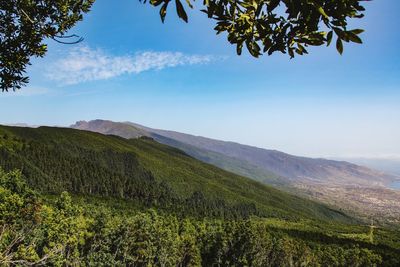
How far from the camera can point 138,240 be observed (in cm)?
10950

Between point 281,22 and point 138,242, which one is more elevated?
point 281,22

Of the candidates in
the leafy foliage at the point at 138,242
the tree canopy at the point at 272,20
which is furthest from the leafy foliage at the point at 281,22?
the leafy foliage at the point at 138,242

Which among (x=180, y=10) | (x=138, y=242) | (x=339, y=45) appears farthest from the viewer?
(x=138, y=242)

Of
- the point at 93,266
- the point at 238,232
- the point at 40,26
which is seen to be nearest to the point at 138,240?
the point at 93,266

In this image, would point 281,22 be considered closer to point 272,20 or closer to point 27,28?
point 272,20

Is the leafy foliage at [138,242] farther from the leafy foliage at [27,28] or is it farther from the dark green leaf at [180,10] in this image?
the dark green leaf at [180,10]

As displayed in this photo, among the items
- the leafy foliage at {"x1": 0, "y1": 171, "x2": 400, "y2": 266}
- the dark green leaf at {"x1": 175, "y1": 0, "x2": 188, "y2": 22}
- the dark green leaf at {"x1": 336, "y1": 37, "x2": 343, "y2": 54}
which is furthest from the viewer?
the leafy foliage at {"x1": 0, "y1": 171, "x2": 400, "y2": 266}

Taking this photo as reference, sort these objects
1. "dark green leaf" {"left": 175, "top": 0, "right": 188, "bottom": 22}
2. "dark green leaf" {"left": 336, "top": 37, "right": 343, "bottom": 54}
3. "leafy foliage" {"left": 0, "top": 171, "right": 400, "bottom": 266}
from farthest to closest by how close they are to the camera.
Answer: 1. "leafy foliage" {"left": 0, "top": 171, "right": 400, "bottom": 266}
2. "dark green leaf" {"left": 336, "top": 37, "right": 343, "bottom": 54}
3. "dark green leaf" {"left": 175, "top": 0, "right": 188, "bottom": 22}

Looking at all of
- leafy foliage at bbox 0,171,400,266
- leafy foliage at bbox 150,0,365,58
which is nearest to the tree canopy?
leafy foliage at bbox 150,0,365,58

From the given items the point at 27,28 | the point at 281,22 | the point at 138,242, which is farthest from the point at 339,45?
the point at 138,242

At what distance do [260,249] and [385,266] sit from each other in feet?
259

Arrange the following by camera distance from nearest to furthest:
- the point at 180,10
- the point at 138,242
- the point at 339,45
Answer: the point at 180,10 < the point at 339,45 < the point at 138,242

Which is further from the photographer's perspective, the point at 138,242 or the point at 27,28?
the point at 138,242

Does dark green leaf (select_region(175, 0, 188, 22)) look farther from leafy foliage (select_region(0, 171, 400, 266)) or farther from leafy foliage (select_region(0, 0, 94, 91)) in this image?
leafy foliage (select_region(0, 171, 400, 266))
